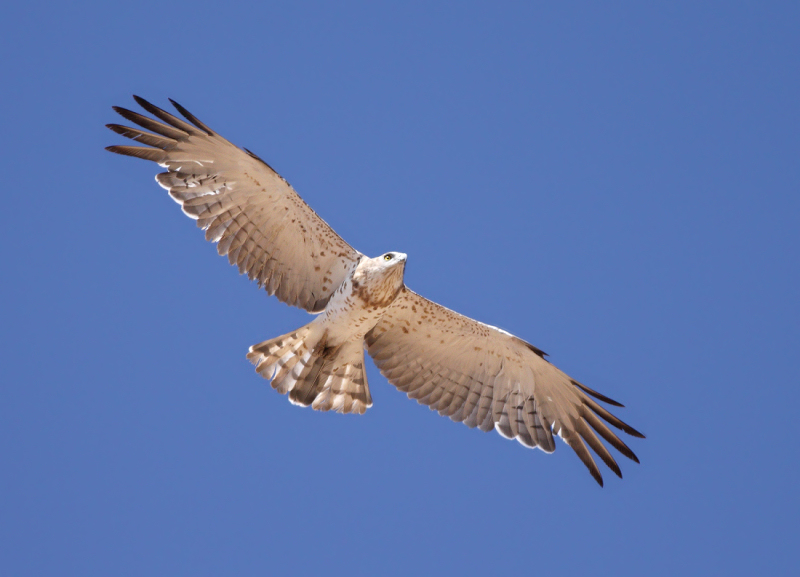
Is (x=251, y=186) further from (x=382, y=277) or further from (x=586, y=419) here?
(x=586, y=419)

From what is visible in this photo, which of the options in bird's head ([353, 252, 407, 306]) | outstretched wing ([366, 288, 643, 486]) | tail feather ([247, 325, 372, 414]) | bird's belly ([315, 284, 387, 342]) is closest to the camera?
bird's head ([353, 252, 407, 306])

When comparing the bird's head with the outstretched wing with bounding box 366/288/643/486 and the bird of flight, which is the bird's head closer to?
the bird of flight

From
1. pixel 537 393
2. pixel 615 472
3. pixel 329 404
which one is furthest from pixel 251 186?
pixel 615 472

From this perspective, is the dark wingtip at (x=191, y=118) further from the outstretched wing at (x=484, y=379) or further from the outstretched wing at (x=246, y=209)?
the outstretched wing at (x=484, y=379)

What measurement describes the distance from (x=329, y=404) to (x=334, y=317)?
1098 mm

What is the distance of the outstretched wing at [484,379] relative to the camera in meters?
10.9

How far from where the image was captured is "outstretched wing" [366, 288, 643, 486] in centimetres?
1095

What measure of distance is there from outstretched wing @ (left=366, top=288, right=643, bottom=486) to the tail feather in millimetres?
448

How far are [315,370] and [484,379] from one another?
2072 mm

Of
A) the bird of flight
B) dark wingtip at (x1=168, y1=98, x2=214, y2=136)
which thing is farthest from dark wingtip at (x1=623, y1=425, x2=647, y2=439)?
dark wingtip at (x1=168, y1=98, x2=214, y2=136)

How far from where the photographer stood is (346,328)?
10805 mm

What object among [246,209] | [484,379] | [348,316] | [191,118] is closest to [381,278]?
[348,316]

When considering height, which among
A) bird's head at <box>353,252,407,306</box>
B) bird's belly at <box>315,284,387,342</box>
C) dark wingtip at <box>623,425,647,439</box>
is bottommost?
bird's belly at <box>315,284,387,342</box>

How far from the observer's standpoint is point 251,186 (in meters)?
10.4
